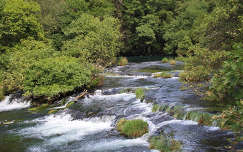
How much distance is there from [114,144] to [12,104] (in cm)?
1142

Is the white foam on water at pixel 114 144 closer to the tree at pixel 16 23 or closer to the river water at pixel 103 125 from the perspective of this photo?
the river water at pixel 103 125

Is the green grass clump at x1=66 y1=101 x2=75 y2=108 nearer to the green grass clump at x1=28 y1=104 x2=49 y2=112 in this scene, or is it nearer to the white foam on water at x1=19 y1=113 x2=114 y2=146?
the white foam on water at x1=19 y1=113 x2=114 y2=146

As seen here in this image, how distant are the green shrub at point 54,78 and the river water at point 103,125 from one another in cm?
141

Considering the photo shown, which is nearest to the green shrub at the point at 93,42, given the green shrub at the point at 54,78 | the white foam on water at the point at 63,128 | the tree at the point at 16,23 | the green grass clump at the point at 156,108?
the green shrub at the point at 54,78

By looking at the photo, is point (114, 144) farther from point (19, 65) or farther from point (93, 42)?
point (93, 42)

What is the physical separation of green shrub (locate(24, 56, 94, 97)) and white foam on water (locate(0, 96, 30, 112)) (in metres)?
0.90

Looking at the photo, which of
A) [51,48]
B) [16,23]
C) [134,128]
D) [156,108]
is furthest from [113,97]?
[16,23]

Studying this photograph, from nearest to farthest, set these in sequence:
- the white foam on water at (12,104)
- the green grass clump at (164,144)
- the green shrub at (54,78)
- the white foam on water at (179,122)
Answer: the green grass clump at (164,144), the white foam on water at (179,122), the green shrub at (54,78), the white foam on water at (12,104)

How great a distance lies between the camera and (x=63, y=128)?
1305cm

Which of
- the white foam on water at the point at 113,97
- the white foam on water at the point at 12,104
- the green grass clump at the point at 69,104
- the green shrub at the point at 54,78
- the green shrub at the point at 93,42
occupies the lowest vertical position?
the white foam on water at the point at 12,104

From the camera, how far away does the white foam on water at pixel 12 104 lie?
17984 mm

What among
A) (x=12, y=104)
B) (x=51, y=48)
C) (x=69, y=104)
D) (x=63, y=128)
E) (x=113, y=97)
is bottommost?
(x=63, y=128)

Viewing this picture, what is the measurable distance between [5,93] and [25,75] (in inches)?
119

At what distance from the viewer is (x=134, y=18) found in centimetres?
4591
